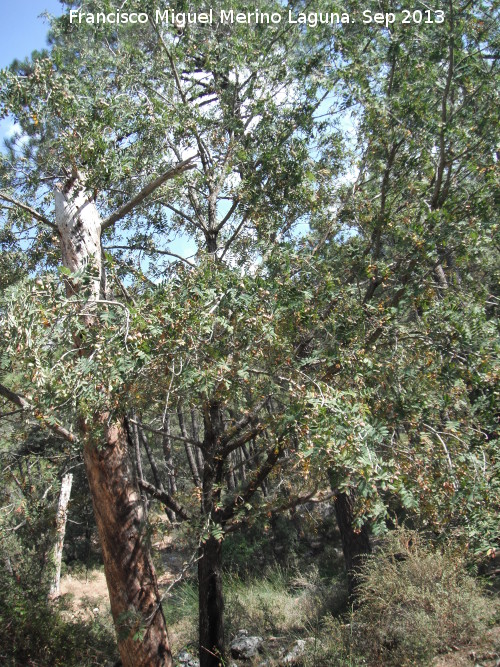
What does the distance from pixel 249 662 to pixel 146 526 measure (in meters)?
3.13

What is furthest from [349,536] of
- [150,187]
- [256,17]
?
[256,17]

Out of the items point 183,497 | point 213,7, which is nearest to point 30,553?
point 183,497

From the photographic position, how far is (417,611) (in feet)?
19.6

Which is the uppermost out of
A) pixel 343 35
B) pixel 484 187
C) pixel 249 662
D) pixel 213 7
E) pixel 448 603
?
pixel 213 7

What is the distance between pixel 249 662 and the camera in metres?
6.56

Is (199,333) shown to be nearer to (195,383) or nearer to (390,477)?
(195,383)

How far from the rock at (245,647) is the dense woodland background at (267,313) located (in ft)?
0.27

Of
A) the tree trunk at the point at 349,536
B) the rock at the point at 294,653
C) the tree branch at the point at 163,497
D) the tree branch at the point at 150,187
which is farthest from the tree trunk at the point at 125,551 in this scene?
the tree trunk at the point at 349,536

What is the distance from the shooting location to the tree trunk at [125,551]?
15.4ft

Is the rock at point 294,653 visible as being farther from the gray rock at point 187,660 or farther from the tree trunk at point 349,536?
the tree trunk at point 349,536

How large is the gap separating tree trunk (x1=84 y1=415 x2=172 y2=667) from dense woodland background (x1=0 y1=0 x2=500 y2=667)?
0.02m

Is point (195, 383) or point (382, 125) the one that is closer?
point (195, 383)

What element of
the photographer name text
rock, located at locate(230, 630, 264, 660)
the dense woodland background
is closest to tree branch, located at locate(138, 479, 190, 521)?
the dense woodland background

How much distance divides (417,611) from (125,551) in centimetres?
360
